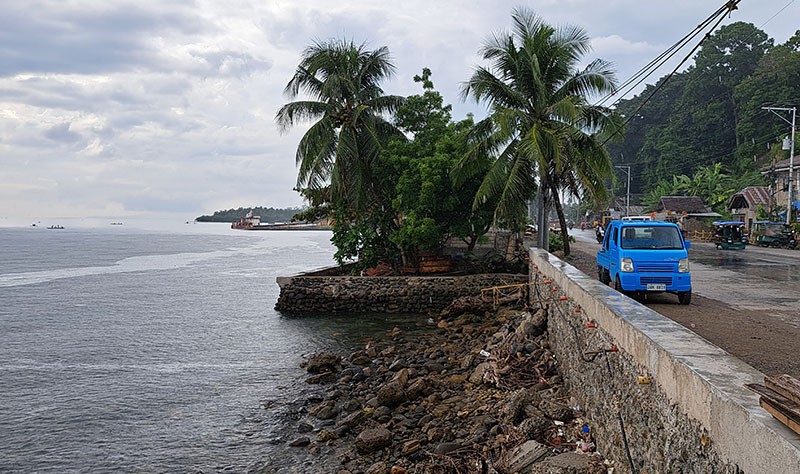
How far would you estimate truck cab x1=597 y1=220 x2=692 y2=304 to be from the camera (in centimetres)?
1194

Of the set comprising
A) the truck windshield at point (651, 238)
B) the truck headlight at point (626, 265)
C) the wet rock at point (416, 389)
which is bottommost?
the wet rock at point (416, 389)


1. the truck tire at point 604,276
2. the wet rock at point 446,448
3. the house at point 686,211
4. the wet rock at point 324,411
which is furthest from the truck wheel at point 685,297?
the house at point 686,211

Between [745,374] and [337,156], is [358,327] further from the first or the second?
[745,374]

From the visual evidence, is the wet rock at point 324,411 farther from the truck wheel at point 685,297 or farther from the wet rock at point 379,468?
the truck wheel at point 685,297

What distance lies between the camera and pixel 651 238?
12.9m

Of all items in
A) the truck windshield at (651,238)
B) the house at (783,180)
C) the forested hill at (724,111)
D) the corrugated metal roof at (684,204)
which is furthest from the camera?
the forested hill at (724,111)

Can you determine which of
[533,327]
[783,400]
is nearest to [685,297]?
[533,327]

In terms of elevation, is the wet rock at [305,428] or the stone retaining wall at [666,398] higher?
the stone retaining wall at [666,398]

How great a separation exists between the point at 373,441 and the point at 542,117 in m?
15.3

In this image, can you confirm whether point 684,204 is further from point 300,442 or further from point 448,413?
point 300,442

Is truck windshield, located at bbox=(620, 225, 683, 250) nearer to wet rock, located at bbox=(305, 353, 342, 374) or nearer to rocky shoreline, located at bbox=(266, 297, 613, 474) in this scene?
rocky shoreline, located at bbox=(266, 297, 613, 474)

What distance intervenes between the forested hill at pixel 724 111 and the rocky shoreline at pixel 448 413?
4709cm

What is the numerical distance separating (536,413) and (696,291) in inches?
327

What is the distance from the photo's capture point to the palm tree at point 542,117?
20.4 metres
